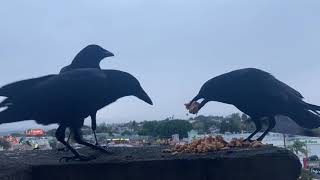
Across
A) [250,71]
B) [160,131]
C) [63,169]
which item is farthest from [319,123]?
[160,131]

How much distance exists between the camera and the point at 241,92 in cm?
552

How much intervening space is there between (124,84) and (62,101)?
75 centimetres

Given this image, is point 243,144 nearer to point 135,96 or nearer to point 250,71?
point 250,71

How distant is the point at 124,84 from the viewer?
5039 mm

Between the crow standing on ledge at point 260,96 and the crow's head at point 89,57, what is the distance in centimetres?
130

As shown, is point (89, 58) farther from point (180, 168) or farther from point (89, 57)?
point (180, 168)

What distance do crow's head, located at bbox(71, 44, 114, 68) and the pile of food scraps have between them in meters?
1.27

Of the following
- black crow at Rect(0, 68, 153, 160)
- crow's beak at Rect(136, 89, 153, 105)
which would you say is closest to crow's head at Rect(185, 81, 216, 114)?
crow's beak at Rect(136, 89, 153, 105)

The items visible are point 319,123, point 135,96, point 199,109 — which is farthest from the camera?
point 199,109

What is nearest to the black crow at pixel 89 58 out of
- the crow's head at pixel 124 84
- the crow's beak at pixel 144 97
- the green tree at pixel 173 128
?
the crow's head at pixel 124 84

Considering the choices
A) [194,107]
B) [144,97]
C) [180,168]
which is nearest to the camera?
[180,168]

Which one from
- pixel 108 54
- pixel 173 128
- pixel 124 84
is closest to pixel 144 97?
pixel 124 84

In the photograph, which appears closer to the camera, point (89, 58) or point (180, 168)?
point (180, 168)

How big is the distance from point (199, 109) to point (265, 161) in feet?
5.28
